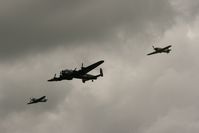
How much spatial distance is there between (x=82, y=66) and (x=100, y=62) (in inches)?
232

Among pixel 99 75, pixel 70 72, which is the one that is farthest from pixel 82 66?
pixel 99 75

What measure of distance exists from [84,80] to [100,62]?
42.4 feet

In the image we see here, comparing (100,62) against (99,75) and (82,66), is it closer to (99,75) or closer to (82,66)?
(82,66)

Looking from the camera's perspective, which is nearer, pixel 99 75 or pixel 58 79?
pixel 58 79

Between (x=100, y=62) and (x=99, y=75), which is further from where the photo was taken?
(x=99, y=75)

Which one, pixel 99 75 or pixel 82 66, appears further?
pixel 99 75

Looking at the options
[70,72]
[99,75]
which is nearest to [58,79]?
[70,72]

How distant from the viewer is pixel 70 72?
158375 mm

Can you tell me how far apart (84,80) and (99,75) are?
1010 centimetres

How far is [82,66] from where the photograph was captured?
15812 centimetres

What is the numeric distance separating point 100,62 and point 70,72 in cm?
936

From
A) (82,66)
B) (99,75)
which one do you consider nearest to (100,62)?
(82,66)

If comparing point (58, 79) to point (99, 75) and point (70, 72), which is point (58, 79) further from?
point (99, 75)

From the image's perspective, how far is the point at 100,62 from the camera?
155m
